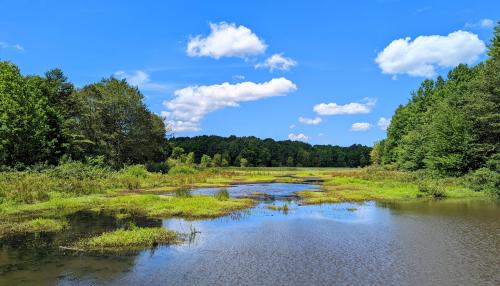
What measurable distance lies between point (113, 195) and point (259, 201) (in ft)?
47.6

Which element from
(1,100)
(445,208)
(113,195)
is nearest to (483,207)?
(445,208)

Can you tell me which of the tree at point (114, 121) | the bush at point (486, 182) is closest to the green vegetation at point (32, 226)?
the bush at point (486, 182)

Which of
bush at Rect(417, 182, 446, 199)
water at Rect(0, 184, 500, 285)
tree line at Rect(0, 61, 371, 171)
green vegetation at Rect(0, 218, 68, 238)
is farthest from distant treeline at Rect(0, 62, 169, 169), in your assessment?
bush at Rect(417, 182, 446, 199)

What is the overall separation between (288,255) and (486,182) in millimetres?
34476

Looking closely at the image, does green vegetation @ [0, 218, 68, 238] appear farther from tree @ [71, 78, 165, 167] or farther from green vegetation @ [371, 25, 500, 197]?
tree @ [71, 78, 165, 167]

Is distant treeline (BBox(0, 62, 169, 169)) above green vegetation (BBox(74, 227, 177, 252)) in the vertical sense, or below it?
above

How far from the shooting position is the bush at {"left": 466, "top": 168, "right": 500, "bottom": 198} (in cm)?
4147

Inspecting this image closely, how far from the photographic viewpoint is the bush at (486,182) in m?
41.5

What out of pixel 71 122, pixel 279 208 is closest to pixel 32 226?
pixel 279 208

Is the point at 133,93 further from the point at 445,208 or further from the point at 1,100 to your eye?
the point at 445,208

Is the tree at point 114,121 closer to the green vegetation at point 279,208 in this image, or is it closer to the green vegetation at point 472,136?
the green vegetation at point 279,208

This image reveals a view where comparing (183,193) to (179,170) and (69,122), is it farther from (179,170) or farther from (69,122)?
(179,170)

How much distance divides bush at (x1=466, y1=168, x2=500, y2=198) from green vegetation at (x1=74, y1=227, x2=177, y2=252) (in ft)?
112

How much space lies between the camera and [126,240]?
797 inches
